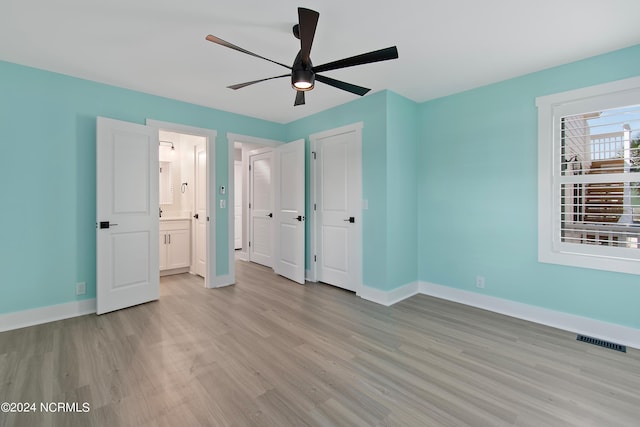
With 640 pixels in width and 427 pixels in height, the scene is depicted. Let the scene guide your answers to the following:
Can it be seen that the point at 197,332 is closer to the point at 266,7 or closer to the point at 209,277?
the point at 209,277

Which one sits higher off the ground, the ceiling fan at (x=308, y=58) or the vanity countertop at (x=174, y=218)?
the ceiling fan at (x=308, y=58)

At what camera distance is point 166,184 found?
16.8 ft

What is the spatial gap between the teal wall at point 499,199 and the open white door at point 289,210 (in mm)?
1722

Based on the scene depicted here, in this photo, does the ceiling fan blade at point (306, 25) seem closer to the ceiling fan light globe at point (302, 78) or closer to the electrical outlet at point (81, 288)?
the ceiling fan light globe at point (302, 78)

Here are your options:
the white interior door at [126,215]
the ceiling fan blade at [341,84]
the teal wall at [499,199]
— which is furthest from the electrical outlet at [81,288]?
the teal wall at [499,199]

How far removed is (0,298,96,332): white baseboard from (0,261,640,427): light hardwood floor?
0.13 metres

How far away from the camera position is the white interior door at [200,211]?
443 cm

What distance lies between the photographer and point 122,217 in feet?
10.8

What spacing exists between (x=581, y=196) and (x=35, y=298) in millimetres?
5461

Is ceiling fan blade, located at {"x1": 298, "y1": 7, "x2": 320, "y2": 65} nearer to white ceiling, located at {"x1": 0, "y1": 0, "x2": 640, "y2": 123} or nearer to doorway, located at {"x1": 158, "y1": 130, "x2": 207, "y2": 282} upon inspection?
white ceiling, located at {"x1": 0, "y1": 0, "x2": 640, "y2": 123}

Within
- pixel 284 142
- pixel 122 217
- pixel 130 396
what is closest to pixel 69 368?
pixel 130 396

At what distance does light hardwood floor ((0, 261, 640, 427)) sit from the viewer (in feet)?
5.51

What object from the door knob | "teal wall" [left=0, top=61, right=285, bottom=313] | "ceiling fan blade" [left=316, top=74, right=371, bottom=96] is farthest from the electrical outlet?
"ceiling fan blade" [left=316, top=74, right=371, bottom=96]

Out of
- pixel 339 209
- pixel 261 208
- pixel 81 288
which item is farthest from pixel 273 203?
pixel 81 288
